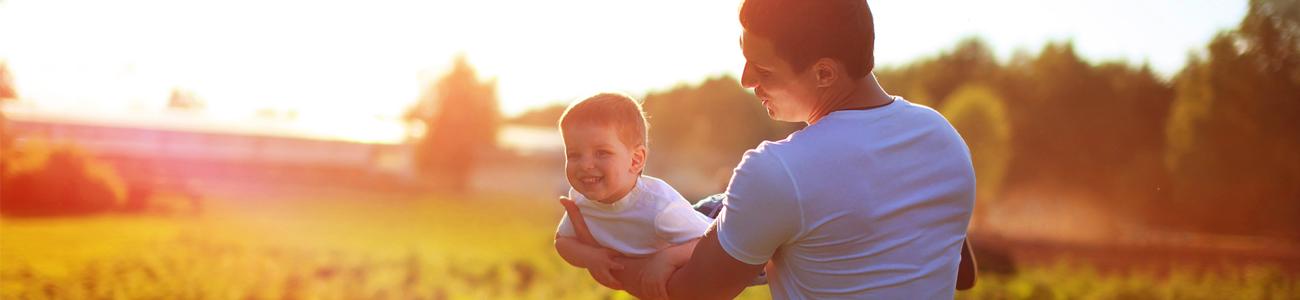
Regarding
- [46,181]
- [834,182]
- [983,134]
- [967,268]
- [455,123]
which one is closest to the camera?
[834,182]

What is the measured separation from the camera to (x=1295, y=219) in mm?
15273

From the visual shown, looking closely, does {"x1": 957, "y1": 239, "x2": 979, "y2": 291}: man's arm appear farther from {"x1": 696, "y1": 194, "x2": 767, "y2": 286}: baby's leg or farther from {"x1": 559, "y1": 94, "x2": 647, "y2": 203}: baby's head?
{"x1": 559, "y1": 94, "x2": 647, "y2": 203}: baby's head

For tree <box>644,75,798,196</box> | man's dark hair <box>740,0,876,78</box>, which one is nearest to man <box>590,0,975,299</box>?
man's dark hair <box>740,0,876,78</box>

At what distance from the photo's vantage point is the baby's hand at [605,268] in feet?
6.43

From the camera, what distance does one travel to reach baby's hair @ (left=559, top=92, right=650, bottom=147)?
6.84 ft

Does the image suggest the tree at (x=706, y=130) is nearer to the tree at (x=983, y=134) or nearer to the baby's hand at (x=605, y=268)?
the tree at (x=983, y=134)

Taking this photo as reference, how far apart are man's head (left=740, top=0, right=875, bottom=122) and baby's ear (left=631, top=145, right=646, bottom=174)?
565 millimetres

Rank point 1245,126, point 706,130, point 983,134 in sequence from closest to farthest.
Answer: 1. point 1245,126
2. point 706,130
3. point 983,134

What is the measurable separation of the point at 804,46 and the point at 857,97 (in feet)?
0.39

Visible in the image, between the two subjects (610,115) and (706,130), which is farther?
(706,130)

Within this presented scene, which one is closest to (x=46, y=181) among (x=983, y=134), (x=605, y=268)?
(x=605, y=268)

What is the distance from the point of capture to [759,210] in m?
1.44

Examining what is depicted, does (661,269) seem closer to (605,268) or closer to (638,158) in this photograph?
(605,268)

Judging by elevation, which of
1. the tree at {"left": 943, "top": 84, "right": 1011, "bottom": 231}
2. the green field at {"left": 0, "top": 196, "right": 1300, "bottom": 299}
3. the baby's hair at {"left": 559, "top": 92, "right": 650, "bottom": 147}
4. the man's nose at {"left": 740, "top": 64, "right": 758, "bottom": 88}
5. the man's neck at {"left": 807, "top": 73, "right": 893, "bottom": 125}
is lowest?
the green field at {"left": 0, "top": 196, "right": 1300, "bottom": 299}
